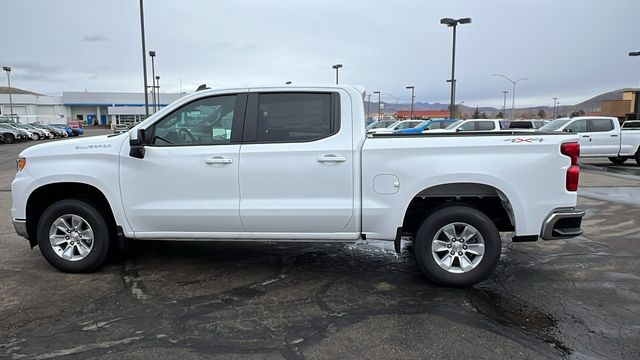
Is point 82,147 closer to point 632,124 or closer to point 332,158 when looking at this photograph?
point 332,158

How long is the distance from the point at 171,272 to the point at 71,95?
4434 inches

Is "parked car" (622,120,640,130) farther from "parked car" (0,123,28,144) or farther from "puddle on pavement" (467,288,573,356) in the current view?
"parked car" (0,123,28,144)

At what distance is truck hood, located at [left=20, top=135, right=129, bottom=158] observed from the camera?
512cm

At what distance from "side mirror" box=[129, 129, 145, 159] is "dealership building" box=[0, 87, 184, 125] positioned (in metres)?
99.9

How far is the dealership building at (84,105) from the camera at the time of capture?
328 ft

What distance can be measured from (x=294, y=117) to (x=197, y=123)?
1011 mm

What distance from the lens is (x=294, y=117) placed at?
5.00 meters

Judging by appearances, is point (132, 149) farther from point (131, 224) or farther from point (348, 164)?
point (348, 164)

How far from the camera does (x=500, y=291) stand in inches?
190

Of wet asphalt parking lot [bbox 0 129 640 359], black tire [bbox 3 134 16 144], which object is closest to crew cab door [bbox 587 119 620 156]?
wet asphalt parking lot [bbox 0 129 640 359]

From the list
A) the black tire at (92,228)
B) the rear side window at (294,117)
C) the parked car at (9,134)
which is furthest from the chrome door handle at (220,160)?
the parked car at (9,134)

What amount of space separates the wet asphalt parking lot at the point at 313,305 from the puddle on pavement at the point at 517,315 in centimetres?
2

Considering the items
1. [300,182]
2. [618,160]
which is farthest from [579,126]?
[300,182]

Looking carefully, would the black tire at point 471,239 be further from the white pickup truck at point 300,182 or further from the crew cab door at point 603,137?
the crew cab door at point 603,137
